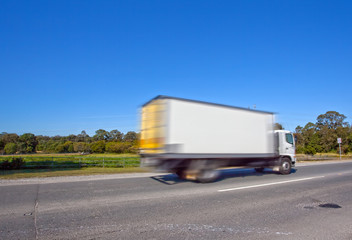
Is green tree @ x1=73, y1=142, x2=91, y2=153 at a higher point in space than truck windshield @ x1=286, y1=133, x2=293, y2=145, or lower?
lower

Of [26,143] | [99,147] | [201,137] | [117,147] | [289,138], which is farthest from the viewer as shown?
[26,143]

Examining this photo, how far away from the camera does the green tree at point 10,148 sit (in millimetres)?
62938

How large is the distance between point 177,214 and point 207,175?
15.1 feet

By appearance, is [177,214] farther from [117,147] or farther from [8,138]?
[8,138]

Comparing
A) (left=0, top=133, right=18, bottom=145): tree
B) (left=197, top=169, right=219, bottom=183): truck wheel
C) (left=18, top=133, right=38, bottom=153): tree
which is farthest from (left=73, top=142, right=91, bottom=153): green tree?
(left=197, top=169, right=219, bottom=183): truck wheel

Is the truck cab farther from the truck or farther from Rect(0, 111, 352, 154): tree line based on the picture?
Rect(0, 111, 352, 154): tree line

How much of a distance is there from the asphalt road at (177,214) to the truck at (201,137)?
1492 mm

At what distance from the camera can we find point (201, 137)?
923 cm

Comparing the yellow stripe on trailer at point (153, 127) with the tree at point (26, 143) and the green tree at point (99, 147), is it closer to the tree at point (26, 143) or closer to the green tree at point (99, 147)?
the green tree at point (99, 147)

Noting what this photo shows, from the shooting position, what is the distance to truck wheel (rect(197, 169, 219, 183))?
375 inches

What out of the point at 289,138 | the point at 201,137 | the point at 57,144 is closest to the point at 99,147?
the point at 57,144

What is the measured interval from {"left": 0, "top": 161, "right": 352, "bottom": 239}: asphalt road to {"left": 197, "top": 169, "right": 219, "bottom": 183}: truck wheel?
62.1 inches

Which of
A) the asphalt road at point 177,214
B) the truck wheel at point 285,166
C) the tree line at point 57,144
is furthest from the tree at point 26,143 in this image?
the truck wheel at point 285,166

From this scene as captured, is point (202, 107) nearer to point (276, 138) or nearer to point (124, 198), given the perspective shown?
point (124, 198)
